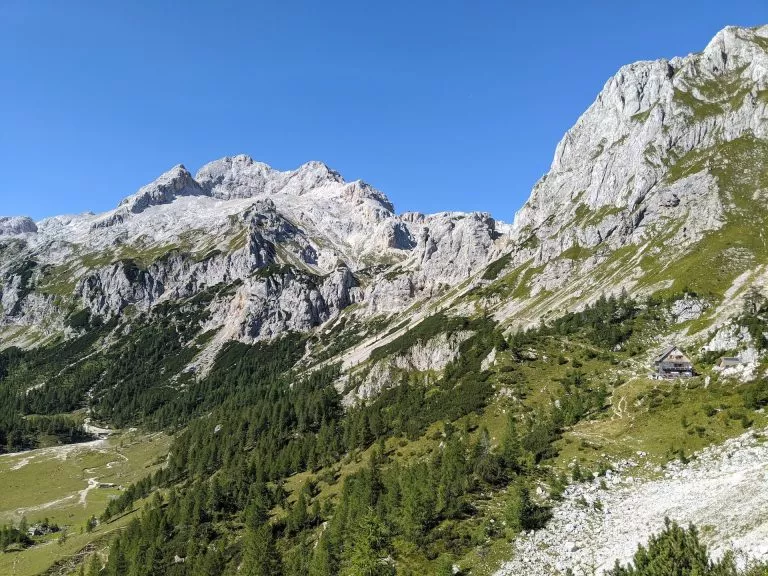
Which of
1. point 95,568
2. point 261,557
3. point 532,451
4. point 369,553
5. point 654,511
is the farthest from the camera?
point 95,568

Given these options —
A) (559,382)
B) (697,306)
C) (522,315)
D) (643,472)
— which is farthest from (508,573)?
(522,315)

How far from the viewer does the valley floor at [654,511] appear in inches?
1560

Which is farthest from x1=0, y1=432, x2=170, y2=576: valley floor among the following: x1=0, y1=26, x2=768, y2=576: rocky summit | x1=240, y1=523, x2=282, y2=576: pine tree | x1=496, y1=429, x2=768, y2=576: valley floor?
x1=496, y1=429, x2=768, y2=576: valley floor

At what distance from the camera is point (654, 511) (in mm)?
47594

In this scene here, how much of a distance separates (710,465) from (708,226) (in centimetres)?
14127

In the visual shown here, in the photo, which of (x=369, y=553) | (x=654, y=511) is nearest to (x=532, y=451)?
(x=654, y=511)

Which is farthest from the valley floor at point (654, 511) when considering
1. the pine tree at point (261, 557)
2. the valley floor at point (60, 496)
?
the valley floor at point (60, 496)

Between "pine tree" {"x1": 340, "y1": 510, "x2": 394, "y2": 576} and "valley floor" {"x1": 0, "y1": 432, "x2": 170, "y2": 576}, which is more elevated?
"pine tree" {"x1": 340, "y1": 510, "x2": 394, "y2": 576}

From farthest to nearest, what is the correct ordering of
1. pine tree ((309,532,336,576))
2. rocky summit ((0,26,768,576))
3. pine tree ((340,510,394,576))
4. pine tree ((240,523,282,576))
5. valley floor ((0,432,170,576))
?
1. valley floor ((0,432,170,576))
2. pine tree ((240,523,282,576))
3. pine tree ((309,532,336,576))
4. rocky summit ((0,26,768,576))
5. pine tree ((340,510,394,576))

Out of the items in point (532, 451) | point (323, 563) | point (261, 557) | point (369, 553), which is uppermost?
point (532, 451)

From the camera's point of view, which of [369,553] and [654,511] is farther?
[369,553]

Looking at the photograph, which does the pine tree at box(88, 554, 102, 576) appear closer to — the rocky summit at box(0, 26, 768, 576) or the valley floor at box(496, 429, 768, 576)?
the rocky summit at box(0, 26, 768, 576)

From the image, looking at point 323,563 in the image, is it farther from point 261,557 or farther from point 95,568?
point 95,568

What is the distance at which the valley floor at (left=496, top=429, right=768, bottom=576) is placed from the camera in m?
39.6
